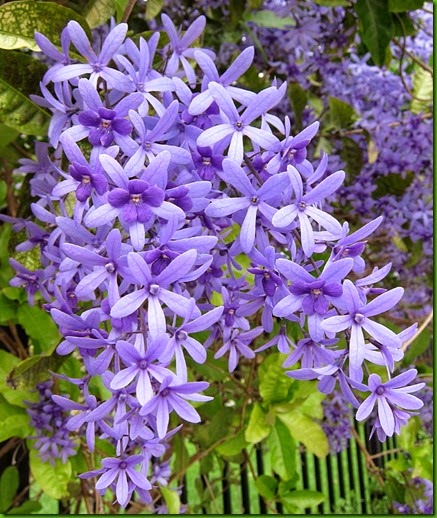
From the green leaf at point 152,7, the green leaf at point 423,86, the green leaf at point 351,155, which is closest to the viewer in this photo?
the green leaf at point 152,7

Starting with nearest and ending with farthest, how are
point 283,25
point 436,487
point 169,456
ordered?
point 436,487
point 169,456
point 283,25

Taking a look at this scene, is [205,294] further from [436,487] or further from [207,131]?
[436,487]

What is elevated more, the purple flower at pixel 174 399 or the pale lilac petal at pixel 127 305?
the pale lilac petal at pixel 127 305

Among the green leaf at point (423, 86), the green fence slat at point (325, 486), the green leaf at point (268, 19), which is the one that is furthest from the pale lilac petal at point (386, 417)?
the green fence slat at point (325, 486)

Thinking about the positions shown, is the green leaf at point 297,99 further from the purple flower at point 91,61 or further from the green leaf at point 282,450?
the purple flower at point 91,61

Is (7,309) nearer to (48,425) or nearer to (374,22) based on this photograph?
(48,425)

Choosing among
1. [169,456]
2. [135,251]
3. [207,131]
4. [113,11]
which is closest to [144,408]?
[135,251]

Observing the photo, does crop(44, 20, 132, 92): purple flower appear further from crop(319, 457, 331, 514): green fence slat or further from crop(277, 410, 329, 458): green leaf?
crop(319, 457, 331, 514): green fence slat
